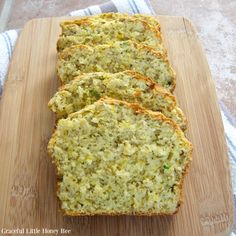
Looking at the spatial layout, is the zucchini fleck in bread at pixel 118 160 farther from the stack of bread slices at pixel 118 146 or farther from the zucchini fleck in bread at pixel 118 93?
the zucchini fleck in bread at pixel 118 93

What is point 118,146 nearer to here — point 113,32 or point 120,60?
point 120,60

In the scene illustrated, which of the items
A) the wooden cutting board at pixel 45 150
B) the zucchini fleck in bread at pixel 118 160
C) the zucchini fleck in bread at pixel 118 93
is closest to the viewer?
the zucchini fleck in bread at pixel 118 160

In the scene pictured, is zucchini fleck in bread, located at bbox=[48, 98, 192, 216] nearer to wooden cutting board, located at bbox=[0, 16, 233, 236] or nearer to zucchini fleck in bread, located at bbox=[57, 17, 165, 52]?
wooden cutting board, located at bbox=[0, 16, 233, 236]

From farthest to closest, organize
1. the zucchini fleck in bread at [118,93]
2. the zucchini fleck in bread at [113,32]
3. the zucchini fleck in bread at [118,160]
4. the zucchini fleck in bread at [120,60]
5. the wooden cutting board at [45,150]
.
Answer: the zucchini fleck in bread at [113,32] → the zucchini fleck in bread at [120,60] → the zucchini fleck in bread at [118,93] → the wooden cutting board at [45,150] → the zucchini fleck in bread at [118,160]

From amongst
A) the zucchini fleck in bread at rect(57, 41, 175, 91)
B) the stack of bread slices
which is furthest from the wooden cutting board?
the zucchini fleck in bread at rect(57, 41, 175, 91)

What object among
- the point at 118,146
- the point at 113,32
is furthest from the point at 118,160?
the point at 113,32

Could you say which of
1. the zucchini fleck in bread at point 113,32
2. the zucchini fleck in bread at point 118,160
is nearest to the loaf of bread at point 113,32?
the zucchini fleck in bread at point 113,32

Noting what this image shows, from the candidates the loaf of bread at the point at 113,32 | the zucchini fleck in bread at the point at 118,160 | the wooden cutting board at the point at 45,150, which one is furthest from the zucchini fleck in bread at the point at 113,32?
the zucchini fleck in bread at the point at 118,160

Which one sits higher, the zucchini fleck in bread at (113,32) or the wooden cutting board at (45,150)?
the zucchini fleck in bread at (113,32)

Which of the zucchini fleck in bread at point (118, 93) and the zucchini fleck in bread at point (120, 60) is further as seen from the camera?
the zucchini fleck in bread at point (120, 60)
